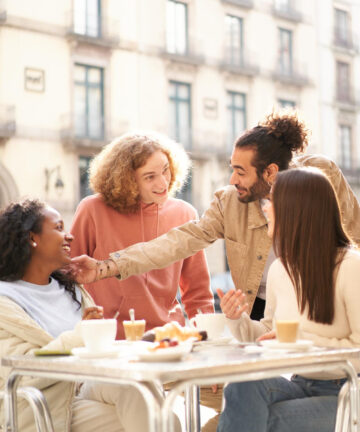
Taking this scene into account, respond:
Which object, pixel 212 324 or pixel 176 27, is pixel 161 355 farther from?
pixel 176 27

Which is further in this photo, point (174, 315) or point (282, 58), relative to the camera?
point (282, 58)

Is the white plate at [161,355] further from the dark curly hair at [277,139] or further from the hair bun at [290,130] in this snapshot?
the hair bun at [290,130]

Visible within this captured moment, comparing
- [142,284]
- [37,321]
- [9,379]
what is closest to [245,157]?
[142,284]

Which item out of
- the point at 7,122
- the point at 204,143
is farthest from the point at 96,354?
the point at 204,143

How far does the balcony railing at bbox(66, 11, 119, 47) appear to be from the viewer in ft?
50.8

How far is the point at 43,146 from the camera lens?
585 inches

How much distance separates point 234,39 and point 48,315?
16620mm

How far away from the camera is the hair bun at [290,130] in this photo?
3163 mm

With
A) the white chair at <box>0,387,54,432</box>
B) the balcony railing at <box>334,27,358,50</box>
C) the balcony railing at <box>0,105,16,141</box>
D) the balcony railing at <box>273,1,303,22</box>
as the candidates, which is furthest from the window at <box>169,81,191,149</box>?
the white chair at <box>0,387,54,432</box>

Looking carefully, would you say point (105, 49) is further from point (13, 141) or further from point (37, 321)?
point (37, 321)

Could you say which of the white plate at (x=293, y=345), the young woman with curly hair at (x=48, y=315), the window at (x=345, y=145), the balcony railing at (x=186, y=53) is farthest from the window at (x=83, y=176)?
the white plate at (x=293, y=345)

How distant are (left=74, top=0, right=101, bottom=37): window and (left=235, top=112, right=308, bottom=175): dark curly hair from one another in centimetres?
1316

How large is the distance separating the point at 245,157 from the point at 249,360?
1.47 metres

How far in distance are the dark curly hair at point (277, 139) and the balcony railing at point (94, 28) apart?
12.8 meters
